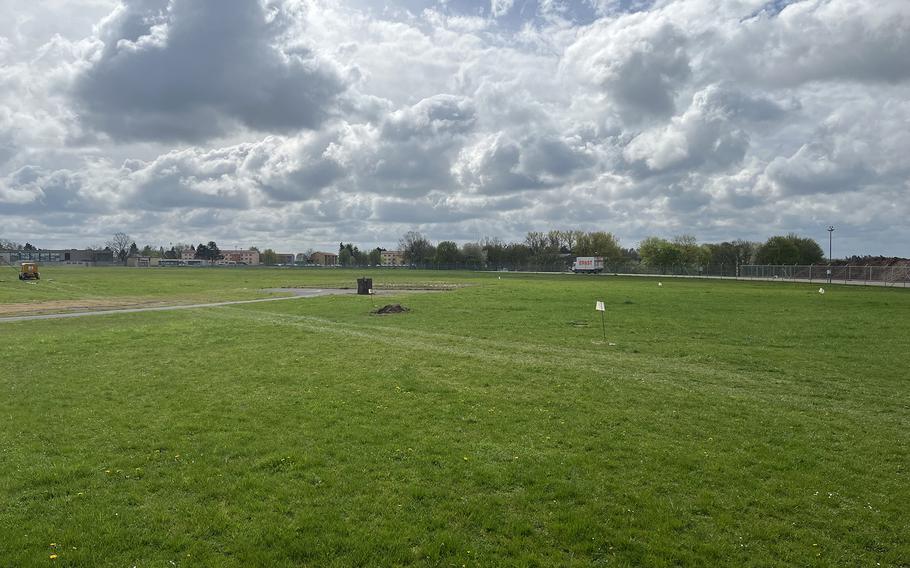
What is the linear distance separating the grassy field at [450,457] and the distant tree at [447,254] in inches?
6548

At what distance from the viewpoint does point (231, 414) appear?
35.8 feet

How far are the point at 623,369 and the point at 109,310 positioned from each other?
112 feet

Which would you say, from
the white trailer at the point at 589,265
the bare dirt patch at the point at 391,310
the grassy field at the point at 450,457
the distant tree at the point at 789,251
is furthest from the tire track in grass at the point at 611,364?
the distant tree at the point at 789,251

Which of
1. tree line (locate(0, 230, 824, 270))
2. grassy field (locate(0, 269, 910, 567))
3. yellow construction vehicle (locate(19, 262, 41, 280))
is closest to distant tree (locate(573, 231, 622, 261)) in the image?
tree line (locate(0, 230, 824, 270))

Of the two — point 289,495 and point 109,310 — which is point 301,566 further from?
point 109,310

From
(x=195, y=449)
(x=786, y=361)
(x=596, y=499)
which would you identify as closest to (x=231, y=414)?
(x=195, y=449)

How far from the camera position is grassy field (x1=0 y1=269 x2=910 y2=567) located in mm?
6121

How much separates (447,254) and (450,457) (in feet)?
586

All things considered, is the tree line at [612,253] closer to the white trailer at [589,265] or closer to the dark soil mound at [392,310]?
the white trailer at [589,265]

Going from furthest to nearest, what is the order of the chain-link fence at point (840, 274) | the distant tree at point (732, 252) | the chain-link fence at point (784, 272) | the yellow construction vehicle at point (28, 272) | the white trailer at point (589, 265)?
1. the distant tree at point (732, 252)
2. the white trailer at point (589, 265)
3. the chain-link fence at point (784, 272)
4. the chain-link fence at point (840, 274)
5. the yellow construction vehicle at point (28, 272)

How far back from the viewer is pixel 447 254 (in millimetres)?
186750

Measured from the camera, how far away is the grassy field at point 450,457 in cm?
612

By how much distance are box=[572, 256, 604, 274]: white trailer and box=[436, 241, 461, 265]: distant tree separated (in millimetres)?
58165

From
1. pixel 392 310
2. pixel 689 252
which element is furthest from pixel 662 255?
pixel 392 310
